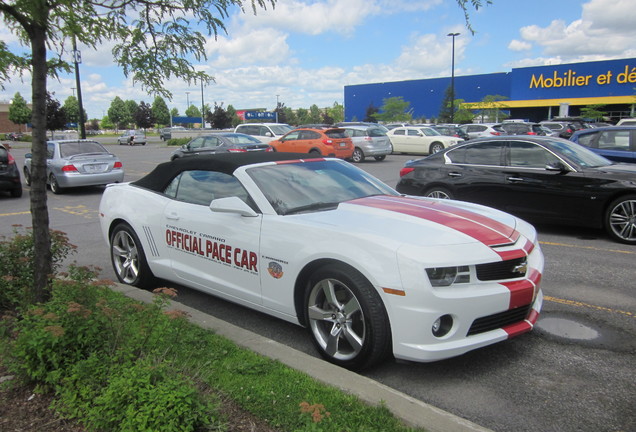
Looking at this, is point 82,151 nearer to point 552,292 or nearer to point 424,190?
point 424,190

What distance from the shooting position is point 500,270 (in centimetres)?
346

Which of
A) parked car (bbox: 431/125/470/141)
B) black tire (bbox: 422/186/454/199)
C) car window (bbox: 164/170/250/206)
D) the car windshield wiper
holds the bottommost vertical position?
black tire (bbox: 422/186/454/199)

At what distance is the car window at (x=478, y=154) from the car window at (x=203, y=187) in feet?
17.5

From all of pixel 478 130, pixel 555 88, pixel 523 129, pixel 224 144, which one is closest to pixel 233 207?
pixel 224 144

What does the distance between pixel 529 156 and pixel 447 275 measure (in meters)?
5.59

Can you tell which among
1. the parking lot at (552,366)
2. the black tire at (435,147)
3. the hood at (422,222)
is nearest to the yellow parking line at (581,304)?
the parking lot at (552,366)

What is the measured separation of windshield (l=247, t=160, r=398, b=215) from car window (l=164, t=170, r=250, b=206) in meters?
0.20

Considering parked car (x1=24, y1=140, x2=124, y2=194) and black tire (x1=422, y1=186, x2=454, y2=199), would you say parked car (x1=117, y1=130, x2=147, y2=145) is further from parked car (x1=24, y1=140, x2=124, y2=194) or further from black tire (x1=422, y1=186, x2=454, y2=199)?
black tire (x1=422, y1=186, x2=454, y2=199)

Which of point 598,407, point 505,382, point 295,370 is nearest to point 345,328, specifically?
point 295,370

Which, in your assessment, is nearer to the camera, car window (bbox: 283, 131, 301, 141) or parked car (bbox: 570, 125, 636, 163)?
parked car (bbox: 570, 125, 636, 163)

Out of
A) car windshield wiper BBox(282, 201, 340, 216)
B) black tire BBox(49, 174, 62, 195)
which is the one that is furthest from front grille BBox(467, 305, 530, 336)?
black tire BBox(49, 174, 62, 195)

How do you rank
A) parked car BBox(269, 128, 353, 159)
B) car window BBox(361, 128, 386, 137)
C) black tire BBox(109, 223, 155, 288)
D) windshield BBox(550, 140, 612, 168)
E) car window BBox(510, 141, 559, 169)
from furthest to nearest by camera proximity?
1. car window BBox(361, 128, 386, 137)
2. parked car BBox(269, 128, 353, 159)
3. car window BBox(510, 141, 559, 169)
4. windshield BBox(550, 140, 612, 168)
5. black tire BBox(109, 223, 155, 288)

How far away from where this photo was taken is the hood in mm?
3467

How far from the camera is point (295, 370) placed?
3268mm
